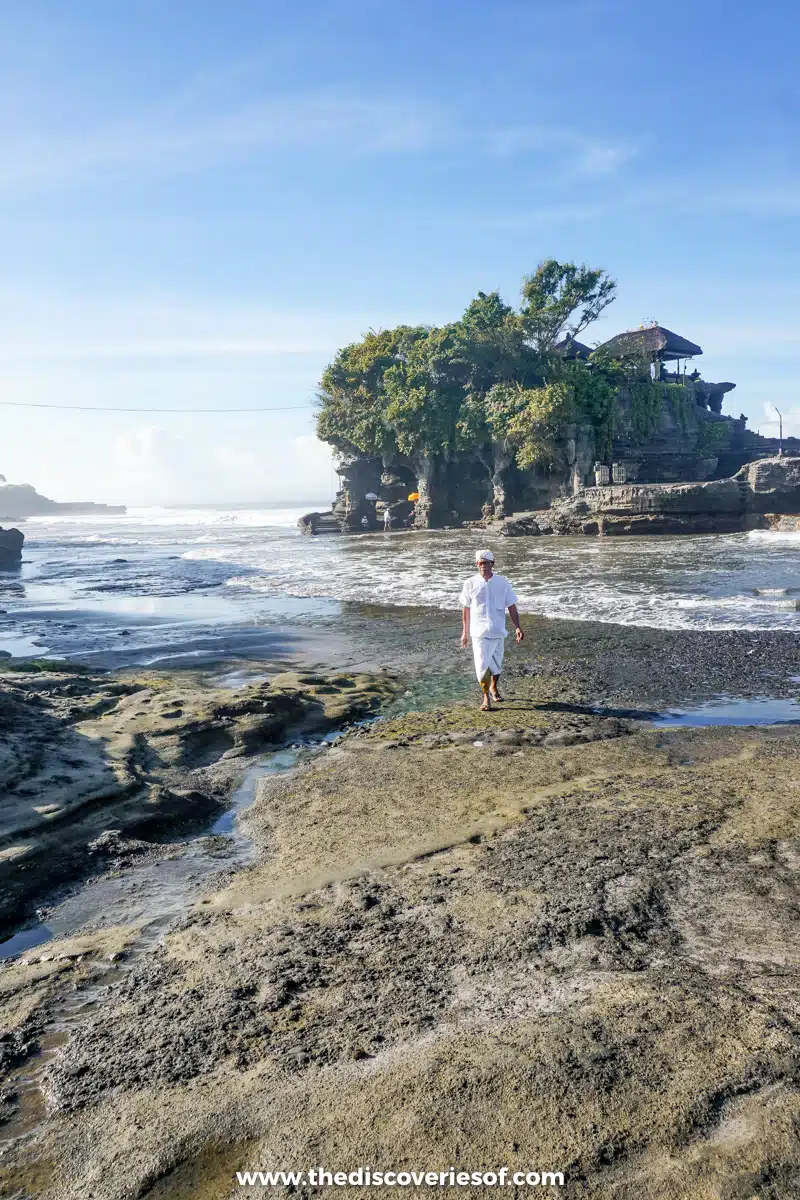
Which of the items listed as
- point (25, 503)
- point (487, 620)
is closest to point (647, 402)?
point (487, 620)

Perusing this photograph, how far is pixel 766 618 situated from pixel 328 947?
37.1 ft

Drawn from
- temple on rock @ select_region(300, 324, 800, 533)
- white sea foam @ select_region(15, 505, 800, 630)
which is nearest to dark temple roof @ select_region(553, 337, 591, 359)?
temple on rock @ select_region(300, 324, 800, 533)

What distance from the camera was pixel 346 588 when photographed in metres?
19.1

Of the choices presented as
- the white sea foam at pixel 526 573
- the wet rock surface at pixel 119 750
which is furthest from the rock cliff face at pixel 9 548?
the wet rock surface at pixel 119 750

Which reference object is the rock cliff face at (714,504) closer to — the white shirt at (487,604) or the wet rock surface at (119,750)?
the wet rock surface at (119,750)

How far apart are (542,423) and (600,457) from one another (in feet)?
15.5

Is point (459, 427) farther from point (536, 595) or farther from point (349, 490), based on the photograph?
point (536, 595)

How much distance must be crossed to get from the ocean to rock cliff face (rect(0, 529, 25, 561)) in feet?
2.27

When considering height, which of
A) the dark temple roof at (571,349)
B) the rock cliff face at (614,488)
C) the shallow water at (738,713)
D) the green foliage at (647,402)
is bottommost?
the shallow water at (738,713)

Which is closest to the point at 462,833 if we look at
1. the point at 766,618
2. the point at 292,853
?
the point at 292,853

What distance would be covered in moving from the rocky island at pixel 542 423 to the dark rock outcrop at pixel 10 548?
21.8 meters

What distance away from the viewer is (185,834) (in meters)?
5.07

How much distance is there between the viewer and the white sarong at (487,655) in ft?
26.0

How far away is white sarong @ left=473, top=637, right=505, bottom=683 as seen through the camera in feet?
26.0
